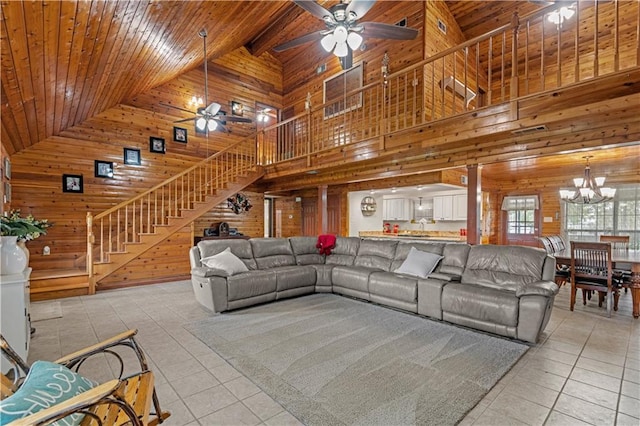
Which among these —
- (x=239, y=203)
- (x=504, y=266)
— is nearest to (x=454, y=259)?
(x=504, y=266)

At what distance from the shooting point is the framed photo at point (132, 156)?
6.84 meters

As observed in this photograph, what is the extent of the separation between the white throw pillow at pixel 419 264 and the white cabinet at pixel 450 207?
4905mm

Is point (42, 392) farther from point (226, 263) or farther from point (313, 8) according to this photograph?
point (313, 8)

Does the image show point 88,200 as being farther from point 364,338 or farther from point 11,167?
point 364,338

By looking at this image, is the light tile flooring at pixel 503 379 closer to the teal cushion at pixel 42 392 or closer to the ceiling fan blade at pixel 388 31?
the teal cushion at pixel 42 392

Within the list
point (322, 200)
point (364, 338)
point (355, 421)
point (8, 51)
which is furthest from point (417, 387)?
point (322, 200)

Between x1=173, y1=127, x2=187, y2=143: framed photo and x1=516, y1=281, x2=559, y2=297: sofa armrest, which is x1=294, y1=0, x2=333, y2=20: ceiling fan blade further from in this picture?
x1=173, y1=127, x2=187, y2=143: framed photo

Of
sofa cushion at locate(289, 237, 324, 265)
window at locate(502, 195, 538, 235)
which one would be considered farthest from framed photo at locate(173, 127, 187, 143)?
window at locate(502, 195, 538, 235)

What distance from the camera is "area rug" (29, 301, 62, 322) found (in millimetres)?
3964

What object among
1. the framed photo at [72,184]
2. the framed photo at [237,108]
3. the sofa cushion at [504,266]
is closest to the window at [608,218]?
the sofa cushion at [504,266]

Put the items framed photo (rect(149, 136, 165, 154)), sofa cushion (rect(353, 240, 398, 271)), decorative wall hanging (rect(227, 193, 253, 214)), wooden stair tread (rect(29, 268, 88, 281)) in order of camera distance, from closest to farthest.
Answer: sofa cushion (rect(353, 240, 398, 271)) → wooden stair tread (rect(29, 268, 88, 281)) → framed photo (rect(149, 136, 165, 154)) → decorative wall hanging (rect(227, 193, 253, 214))

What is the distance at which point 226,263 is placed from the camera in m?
4.31

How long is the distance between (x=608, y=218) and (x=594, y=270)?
5.49 metres

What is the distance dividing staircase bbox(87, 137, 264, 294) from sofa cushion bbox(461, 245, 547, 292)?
532cm
